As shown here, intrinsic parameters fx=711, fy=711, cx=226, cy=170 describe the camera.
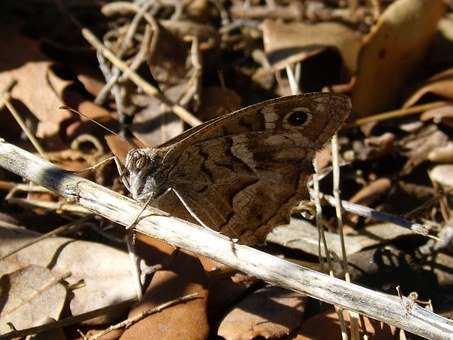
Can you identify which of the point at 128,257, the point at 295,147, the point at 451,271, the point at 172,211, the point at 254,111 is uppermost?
the point at 254,111

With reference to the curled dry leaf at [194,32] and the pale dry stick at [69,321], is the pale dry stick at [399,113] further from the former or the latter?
the pale dry stick at [69,321]

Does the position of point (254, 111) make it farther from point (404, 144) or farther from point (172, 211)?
point (404, 144)

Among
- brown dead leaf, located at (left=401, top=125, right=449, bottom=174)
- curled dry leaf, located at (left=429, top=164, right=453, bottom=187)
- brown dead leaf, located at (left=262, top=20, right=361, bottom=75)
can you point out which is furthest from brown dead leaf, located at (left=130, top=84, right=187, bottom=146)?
curled dry leaf, located at (left=429, top=164, right=453, bottom=187)

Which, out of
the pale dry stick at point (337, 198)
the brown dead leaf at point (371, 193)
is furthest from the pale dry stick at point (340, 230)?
the brown dead leaf at point (371, 193)

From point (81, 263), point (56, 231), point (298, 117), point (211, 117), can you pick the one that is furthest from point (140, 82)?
point (298, 117)

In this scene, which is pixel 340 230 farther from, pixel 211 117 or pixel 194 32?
pixel 194 32

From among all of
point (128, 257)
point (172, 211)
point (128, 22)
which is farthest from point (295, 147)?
point (128, 22)
